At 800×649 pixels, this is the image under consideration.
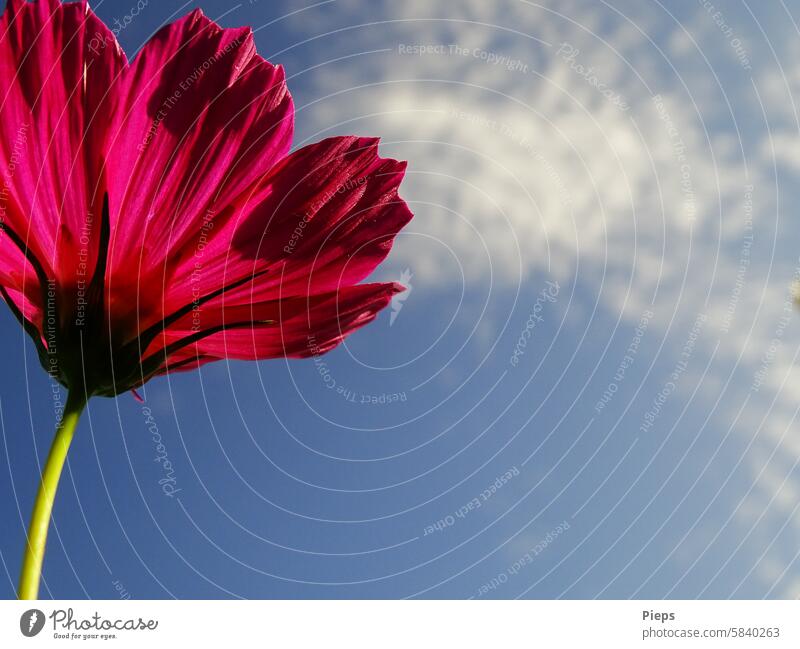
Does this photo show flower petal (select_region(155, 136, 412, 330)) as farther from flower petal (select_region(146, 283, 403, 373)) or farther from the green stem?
the green stem

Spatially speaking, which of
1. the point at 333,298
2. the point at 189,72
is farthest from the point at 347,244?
the point at 189,72

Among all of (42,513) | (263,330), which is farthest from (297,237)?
(42,513)

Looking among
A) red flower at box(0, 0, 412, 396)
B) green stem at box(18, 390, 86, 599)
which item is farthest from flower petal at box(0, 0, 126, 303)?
green stem at box(18, 390, 86, 599)

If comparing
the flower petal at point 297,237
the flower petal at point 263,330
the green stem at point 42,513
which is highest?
the flower petal at point 297,237

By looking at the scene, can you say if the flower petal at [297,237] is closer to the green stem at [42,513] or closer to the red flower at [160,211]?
the red flower at [160,211]

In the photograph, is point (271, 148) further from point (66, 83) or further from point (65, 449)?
point (65, 449)

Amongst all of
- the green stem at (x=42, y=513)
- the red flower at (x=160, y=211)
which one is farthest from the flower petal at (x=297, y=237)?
the green stem at (x=42, y=513)
